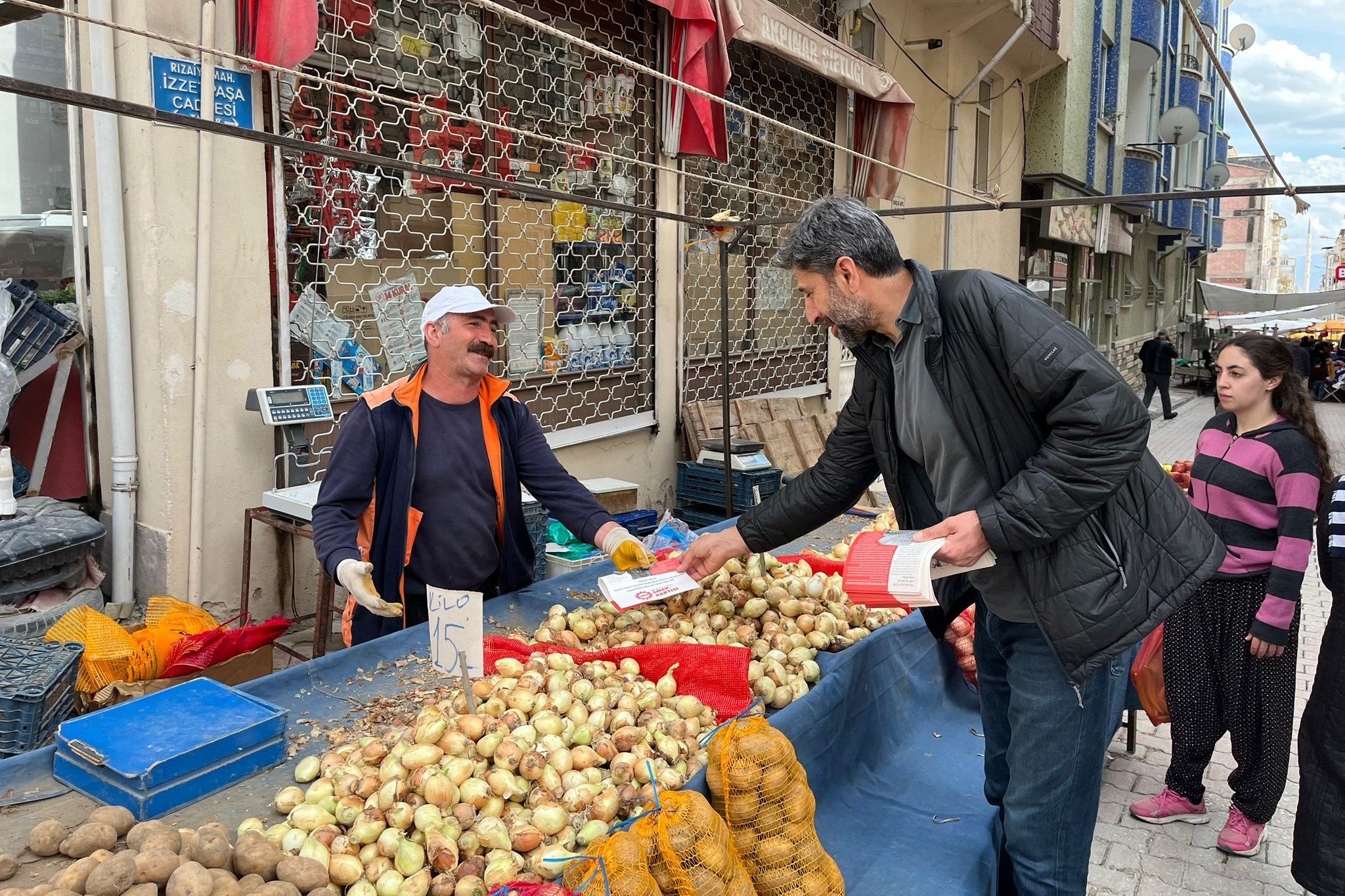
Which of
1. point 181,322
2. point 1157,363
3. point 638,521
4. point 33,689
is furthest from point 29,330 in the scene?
point 1157,363

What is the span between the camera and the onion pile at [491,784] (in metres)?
1.92

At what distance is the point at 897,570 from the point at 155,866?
1.66 m

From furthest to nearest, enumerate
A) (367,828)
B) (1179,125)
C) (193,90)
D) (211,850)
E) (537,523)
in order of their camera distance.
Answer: (1179,125) < (537,523) < (193,90) < (367,828) < (211,850)

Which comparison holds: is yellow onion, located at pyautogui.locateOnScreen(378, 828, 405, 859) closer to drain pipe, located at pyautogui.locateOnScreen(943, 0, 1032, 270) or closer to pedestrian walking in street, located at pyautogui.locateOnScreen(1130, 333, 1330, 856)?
pedestrian walking in street, located at pyautogui.locateOnScreen(1130, 333, 1330, 856)

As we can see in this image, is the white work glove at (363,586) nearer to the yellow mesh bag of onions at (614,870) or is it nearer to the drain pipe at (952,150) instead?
the yellow mesh bag of onions at (614,870)

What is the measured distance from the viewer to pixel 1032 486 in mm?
2156

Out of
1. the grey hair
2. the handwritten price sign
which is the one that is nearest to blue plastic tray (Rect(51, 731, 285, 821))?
the handwritten price sign

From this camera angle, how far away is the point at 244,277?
484cm

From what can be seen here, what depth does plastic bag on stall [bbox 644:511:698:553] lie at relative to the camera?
4207 mm

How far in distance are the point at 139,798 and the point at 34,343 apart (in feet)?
10.9

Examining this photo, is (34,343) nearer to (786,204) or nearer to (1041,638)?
(1041,638)

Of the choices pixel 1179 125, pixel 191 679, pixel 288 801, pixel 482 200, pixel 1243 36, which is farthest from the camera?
pixel 1243 36

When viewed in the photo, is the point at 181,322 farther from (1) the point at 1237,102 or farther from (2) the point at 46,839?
(1) the point at 1237,102

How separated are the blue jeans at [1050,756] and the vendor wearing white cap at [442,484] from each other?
1351 millimetres
